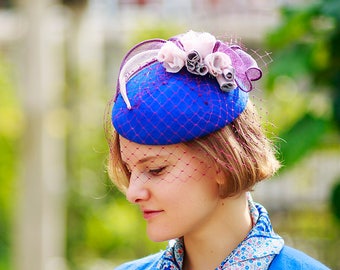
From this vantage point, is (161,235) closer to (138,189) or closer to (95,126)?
(138,189)

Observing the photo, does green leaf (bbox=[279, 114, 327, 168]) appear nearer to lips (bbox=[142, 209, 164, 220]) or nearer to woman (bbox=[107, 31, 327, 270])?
woman (bbox=[107, 31, 327, 270])

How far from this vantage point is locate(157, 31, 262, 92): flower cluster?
2.44 meters

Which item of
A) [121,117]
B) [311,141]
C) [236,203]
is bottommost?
[311,141]

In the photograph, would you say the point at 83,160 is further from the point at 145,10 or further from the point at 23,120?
the point at 145,10

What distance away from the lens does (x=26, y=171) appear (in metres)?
6.86

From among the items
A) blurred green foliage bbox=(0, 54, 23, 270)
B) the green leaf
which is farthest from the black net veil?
blurred green foliage bbox=(0, 54, 23, 270)

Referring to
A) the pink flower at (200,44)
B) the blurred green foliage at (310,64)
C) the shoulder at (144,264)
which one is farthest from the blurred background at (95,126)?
the pink flower at (200,44)

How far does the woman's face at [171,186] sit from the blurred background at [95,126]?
2960 millimetres

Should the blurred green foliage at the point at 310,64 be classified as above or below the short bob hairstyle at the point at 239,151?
below

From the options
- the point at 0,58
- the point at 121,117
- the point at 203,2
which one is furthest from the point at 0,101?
the point at 121,117

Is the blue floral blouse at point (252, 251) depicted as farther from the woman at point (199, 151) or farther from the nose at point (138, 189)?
the nose at point (138, 189)

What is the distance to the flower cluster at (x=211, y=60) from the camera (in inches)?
96.1

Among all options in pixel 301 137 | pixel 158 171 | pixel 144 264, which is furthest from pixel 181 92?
pixel 301 137

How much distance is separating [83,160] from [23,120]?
135 centimetres
